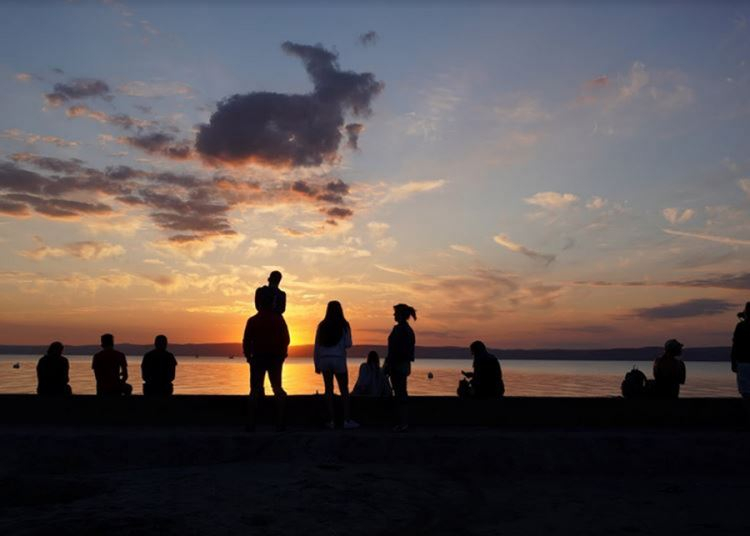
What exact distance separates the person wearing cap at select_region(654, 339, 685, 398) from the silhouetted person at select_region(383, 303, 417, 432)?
5.18m

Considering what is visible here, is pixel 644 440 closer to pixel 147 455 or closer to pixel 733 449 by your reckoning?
pixel 733 449

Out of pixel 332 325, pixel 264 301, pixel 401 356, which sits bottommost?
pixel 401 356

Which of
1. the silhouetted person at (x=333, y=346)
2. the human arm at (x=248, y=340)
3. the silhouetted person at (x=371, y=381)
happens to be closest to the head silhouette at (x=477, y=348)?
the silhouetted person at (x=371, y=381)

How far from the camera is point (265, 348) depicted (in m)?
10.4

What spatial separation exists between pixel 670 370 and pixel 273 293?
7.58 m

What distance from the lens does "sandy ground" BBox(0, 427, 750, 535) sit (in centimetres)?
629

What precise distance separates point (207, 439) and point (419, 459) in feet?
9.65

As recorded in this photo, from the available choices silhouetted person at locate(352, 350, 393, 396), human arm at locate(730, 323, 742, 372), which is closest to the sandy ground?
human arm at locate(730, 323, 742, 372)

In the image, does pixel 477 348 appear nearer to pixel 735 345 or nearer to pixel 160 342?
pixel 735 345

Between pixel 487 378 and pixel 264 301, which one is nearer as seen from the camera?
pixel 264 301

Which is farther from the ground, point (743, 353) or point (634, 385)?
point (743, 353)

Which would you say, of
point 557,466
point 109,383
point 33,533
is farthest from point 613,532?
point 109,383

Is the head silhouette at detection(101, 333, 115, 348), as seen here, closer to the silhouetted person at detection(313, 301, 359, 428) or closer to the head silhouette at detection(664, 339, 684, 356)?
the silhouetted person at detection(313, 301, 359, 428)

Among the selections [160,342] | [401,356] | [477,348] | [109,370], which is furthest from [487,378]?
[109,370]
